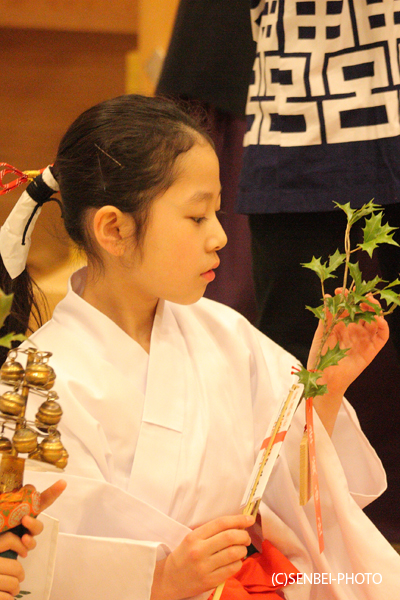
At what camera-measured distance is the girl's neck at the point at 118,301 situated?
1.18 metres

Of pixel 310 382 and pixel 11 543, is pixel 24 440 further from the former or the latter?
pixel 310 382

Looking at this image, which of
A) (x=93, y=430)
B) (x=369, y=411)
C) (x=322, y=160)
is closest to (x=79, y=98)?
(x=322, y=160)

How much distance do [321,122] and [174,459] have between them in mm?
687

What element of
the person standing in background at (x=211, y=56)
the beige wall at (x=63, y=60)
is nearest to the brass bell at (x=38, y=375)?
the person standing in background at (x=211, y=56)

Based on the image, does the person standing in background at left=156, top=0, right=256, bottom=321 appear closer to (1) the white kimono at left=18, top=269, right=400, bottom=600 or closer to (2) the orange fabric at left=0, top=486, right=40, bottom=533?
(1) the white kimono at left=18, top=269, right=400, bottom=600

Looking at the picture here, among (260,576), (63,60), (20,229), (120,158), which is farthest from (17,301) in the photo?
(63,60)

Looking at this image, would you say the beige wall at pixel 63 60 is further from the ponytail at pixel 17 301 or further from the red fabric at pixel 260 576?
the red fabric at pixel 260 576

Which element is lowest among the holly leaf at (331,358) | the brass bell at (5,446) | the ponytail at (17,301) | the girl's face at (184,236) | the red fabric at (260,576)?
the red fabric at (260,576)

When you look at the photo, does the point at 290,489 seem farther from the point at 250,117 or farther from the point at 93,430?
the point at 250,117

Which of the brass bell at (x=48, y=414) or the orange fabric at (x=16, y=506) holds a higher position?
the brass bell at (x=48, y=414)

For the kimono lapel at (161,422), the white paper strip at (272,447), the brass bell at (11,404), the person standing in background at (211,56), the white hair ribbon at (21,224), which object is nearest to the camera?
the brass bell at (11,404)

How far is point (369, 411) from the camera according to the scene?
2.02m

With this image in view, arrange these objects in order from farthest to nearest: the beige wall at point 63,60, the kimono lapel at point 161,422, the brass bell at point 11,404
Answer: the beige wall at point 63,60 → the kimono lapel at point 161,422 → the brass bell at point 11,404

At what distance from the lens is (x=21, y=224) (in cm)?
117
